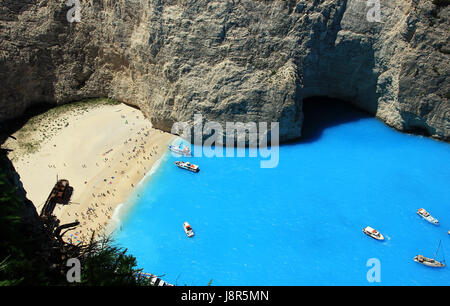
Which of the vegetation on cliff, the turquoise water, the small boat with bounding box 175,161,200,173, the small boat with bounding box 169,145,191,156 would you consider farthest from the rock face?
the vegetation on cliff

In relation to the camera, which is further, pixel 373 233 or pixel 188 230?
pixel 188 230

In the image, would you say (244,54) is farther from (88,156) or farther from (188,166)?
(88,156)

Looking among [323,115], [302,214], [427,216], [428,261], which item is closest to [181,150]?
[302,214]

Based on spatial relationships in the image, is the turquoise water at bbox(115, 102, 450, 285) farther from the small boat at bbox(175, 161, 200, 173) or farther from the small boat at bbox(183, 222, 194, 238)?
the small boat at bbox(175, 161, 200, 173)

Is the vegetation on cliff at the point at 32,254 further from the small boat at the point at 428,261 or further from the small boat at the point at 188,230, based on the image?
the small boat at the point at 428,261

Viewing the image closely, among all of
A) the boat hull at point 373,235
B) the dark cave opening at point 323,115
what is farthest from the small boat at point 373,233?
the dark cave opening at point 323,115
